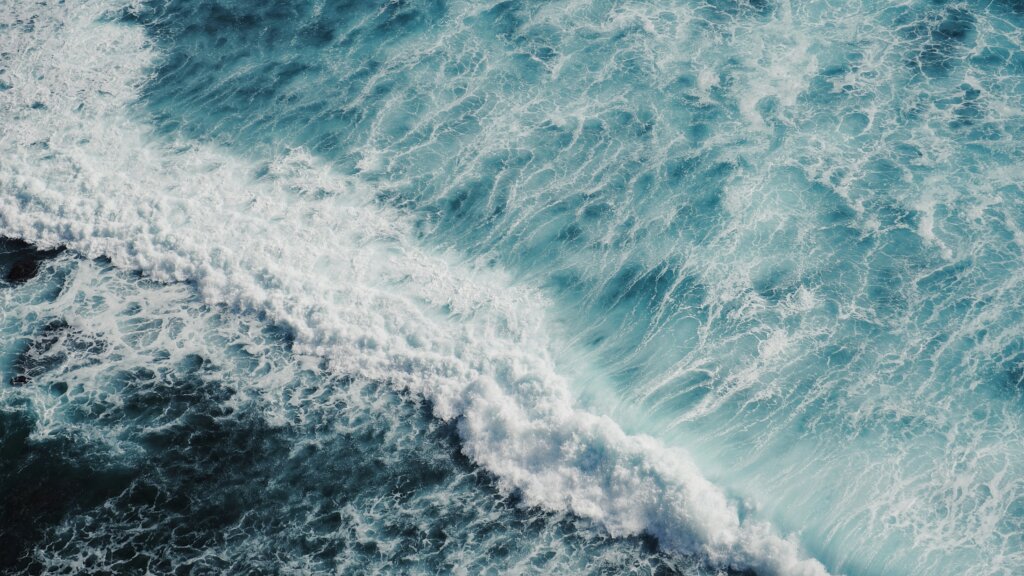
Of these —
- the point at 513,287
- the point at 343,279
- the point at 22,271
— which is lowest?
the point at 513,287

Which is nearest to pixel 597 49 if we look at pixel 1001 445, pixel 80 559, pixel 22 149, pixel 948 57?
pixel 948 57

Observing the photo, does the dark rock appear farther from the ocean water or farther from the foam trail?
the foam trail

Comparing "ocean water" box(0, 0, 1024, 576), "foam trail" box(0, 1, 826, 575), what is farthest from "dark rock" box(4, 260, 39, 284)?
"foam trail" box(0, 1, 826, 575)

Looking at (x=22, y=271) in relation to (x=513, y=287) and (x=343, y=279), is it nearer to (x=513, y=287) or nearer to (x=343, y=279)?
(x=343, y=279)

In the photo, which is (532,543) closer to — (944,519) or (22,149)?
(944,519)

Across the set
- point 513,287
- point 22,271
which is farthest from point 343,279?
point 22,271

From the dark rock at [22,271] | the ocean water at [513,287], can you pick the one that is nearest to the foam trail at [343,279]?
the ocean water at [513,287]

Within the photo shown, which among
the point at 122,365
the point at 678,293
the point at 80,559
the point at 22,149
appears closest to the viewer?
the point at 80,559
